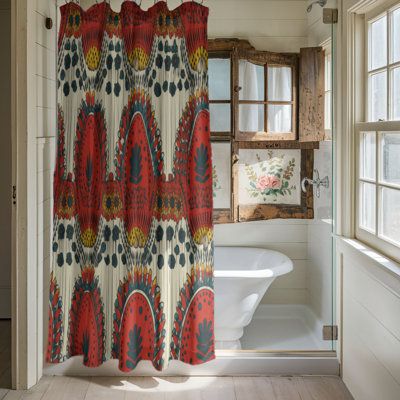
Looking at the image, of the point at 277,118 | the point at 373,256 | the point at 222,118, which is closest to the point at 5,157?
the point at 222,118

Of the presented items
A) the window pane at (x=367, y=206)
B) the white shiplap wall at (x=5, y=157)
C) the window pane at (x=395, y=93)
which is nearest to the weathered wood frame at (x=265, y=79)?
the window pane at (x=367, y=206)

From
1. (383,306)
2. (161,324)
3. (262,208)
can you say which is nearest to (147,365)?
(161,324)

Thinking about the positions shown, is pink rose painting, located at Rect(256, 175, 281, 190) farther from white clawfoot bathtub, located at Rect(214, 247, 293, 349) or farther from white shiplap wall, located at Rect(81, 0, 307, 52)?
white shiplap wall, located at Rect(81, 0, 307, 52)

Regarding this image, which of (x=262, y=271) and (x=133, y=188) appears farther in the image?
(x=262, y=271)

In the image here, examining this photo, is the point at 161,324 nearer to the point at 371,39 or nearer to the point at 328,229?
the point at 328,229

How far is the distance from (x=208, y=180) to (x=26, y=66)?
111cm

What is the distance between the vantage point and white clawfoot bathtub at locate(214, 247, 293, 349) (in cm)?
363

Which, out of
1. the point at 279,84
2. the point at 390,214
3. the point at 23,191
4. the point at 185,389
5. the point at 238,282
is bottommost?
the point at 185,389

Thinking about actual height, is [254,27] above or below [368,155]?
above

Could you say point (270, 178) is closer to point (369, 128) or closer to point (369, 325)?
point (369, 128)

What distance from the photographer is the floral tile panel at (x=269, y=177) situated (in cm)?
356

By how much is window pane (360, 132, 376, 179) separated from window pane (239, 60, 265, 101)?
0.59 metres

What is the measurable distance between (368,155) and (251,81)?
2.41ft

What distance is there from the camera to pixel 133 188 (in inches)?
136
